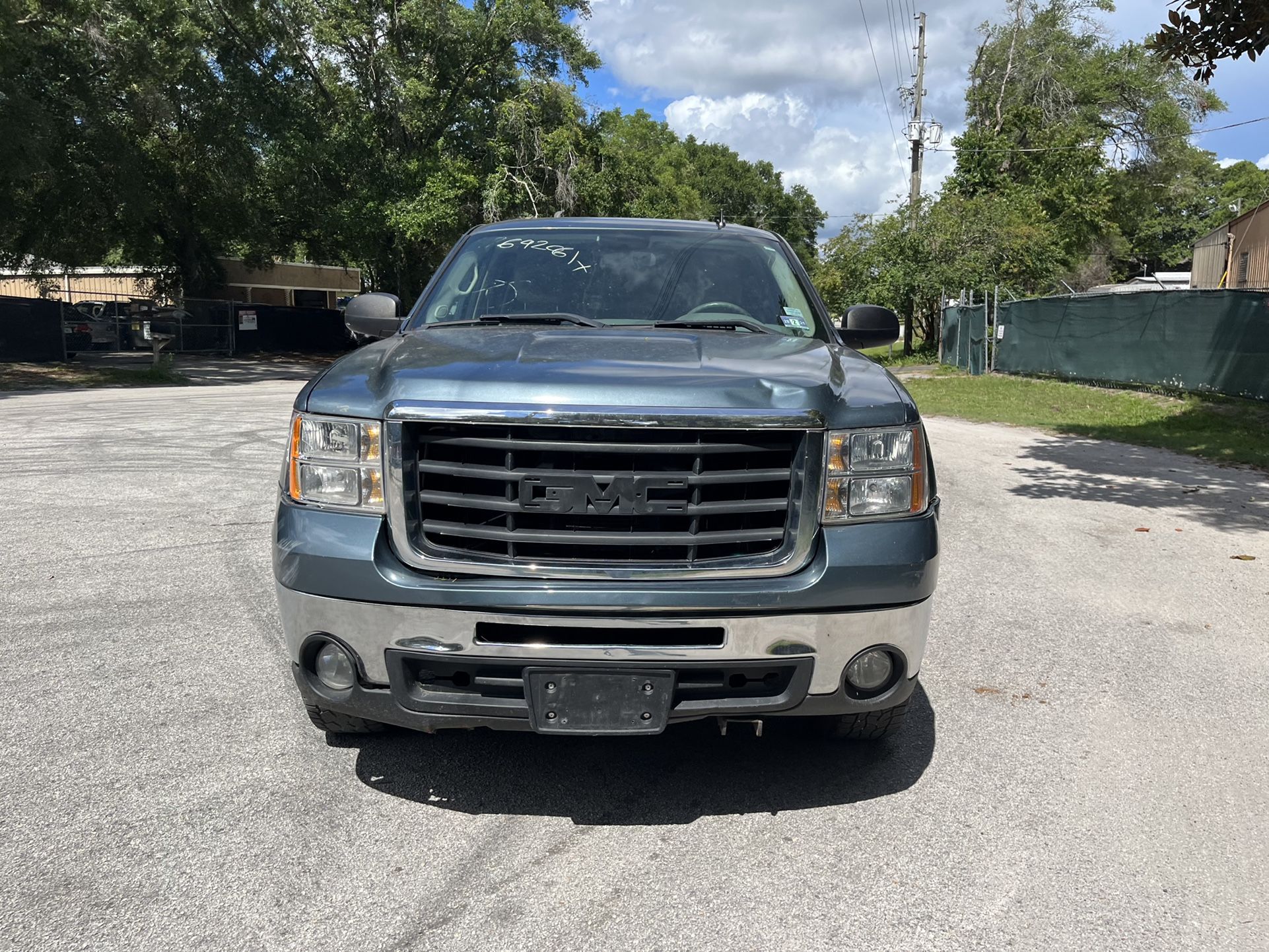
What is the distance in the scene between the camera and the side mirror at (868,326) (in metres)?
4.71

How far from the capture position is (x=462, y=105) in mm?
30000

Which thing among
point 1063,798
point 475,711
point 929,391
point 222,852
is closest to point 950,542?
point 1063,798

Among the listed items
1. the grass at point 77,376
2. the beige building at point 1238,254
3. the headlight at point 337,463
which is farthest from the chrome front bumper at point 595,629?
the beige building at point 1238,254

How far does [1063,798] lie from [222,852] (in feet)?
8.56

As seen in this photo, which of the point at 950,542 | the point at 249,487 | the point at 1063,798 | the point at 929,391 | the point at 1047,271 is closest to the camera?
the point at 1063,798

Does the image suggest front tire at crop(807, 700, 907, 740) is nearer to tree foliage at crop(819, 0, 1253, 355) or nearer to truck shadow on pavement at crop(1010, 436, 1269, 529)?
truck shadow on pavement at crop(1010, 436, 1269, 529)

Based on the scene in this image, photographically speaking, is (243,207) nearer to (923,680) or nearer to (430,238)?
(430,238)

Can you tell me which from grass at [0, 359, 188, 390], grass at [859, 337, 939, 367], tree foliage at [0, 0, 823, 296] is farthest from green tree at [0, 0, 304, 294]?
grass at [859, 337, 939, 367]

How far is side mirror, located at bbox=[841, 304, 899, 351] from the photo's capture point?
4.71 meters

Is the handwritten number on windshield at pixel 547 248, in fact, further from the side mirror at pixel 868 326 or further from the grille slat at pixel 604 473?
the grille slat at pixel 604 473

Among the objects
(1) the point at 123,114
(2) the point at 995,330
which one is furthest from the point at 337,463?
(1) the point at 123,114

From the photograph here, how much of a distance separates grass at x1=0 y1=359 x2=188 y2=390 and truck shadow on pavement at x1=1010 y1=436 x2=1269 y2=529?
18.4m

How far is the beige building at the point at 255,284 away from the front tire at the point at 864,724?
41.6 m

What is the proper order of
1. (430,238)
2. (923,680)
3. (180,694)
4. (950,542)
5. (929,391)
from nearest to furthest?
(180,694), (923,680), (950,542), (929,391), (430,238)
